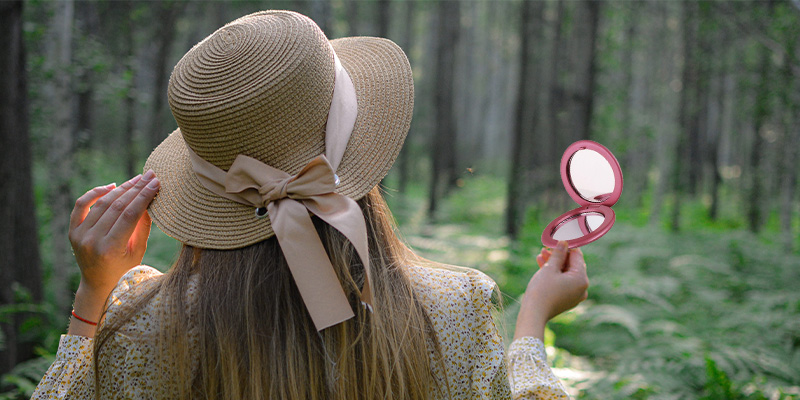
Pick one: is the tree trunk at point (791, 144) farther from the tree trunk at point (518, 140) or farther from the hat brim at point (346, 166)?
the hat brim at point (346, 166)

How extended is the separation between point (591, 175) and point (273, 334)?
3.23ft

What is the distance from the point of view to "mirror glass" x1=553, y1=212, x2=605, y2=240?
156 cm

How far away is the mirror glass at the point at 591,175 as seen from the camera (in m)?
1.54

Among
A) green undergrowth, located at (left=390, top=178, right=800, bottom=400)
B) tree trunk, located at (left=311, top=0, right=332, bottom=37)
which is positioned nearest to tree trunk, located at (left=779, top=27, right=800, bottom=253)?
green undergrowth, located at (left=390, top=178, right=800, bottom=400)

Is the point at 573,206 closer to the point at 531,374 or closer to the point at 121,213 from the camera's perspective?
the point at 531,374

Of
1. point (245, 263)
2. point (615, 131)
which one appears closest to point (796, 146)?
point (615, 131)

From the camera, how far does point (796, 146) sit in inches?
326

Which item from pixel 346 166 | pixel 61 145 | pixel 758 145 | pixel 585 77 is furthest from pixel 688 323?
pixel 758 145

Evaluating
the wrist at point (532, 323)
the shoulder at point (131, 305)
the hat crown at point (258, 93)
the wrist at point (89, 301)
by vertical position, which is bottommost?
the wrist at point (532, 323)

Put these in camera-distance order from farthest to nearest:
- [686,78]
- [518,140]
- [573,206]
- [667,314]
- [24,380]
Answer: [686,78]
[573,206]
[518,140]
[667,314]
[24,380]

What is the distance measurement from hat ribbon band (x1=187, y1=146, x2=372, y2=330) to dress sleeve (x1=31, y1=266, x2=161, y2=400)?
1.03ft

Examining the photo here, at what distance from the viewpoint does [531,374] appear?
1.51 m

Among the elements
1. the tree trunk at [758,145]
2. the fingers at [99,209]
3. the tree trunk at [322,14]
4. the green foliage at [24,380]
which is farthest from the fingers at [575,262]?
the tree trunk at [758,145]

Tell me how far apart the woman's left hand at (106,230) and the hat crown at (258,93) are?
201 millimetres
